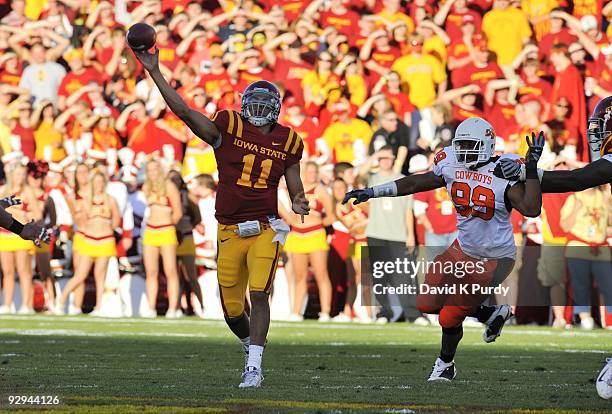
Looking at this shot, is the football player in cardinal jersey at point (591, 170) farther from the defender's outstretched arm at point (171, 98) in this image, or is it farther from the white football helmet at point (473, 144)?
the defender's outstretched arm at point (171, 98)

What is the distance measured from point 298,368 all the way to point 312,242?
20.2 feet

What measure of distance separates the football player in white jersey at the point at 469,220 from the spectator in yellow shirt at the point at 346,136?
7606mm

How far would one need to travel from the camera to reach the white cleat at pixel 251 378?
7.84 m

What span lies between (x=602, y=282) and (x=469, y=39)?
4179 mm

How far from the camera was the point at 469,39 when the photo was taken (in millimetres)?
→ 17000

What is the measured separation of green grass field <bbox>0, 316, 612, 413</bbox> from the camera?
696cm

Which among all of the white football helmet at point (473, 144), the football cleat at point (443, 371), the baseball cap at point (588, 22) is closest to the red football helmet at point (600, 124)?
the white football helmet at point (473, 144)

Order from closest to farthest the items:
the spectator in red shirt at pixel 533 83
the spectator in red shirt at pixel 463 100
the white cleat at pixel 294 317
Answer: the white cleat at pixel 294 317 → the spectator in red shirt at pixel 533 83 → the spectator in red shirt at pixel 463 100

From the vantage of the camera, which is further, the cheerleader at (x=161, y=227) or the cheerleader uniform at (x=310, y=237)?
the cheerleader at (x=161, y=227)

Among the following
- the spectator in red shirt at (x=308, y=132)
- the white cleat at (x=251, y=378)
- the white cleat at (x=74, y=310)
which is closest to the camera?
the white cleat at (x=251, y=378)

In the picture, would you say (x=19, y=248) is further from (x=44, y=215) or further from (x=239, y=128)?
(x=239, y=128)

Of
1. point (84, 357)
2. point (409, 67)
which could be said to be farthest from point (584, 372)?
point (409, 67)

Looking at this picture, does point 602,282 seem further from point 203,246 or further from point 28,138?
point 28,138

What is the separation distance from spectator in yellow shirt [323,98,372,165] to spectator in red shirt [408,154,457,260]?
3.58 ft
